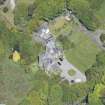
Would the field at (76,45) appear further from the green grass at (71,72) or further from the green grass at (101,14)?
the green grass at (101,14)

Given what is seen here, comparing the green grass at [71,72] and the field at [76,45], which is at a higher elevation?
the field at [76,45]

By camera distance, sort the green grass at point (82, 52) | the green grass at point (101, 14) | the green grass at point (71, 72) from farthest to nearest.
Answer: the green grass at point (101, 14) < the green grass at point (82, 52) < the green grass at point (71, 72)

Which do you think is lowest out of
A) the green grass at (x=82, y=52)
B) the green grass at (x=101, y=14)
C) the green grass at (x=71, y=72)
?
the green grass at (x=71, y=72)

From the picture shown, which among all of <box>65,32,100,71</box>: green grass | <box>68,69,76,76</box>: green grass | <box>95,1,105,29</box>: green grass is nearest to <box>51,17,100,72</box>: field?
<box>65,32,100,71</box>: green grass

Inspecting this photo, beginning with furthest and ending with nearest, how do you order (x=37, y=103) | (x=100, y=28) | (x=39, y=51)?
(x=100, y=28) < (x=39, y=51) < (x=37, y=103)

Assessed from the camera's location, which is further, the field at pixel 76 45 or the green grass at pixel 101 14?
the green grass at pixel 101 14

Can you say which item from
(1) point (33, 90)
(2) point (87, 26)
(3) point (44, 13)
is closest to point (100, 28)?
(2) point (87, 26)

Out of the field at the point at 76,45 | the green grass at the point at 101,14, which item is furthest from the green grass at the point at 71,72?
the green grass at the point at 101,14

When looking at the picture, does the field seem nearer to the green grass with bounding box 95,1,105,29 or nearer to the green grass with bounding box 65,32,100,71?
the green grass with bounding box 65,32,100,71

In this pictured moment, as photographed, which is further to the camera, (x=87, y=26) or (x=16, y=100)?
(x=87, y=26)

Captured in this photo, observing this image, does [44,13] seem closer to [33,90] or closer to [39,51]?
[39,51]
